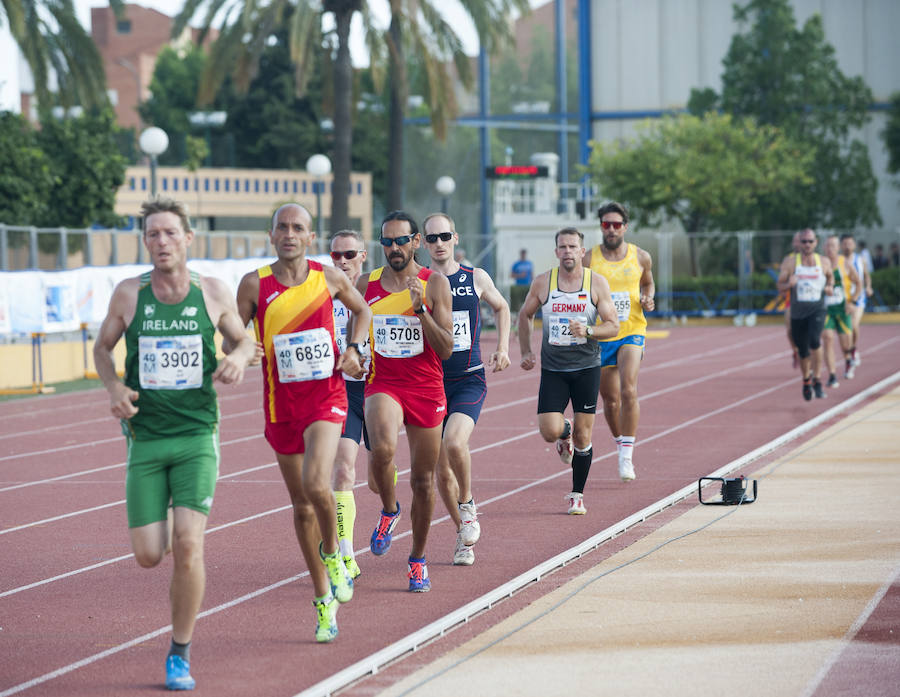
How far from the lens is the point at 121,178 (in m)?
43.6

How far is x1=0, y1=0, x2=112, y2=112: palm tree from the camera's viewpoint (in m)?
26.5

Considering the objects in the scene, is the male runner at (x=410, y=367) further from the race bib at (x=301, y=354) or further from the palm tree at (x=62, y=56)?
the palm tree at (x=62, y=56)

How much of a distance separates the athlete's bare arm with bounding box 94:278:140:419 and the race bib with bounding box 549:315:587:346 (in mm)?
4876

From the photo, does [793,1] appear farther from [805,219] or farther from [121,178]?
[121,178]

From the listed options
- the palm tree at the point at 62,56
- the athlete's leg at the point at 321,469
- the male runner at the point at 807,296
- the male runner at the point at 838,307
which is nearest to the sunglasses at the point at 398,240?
the athlete's leg at the point at 321,469

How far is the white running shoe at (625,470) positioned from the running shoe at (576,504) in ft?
5.13

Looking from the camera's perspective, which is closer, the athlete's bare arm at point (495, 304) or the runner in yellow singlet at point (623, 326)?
the athlete's bare arm at point (495, 304)

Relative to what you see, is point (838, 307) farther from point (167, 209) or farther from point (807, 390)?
point (167, 209)

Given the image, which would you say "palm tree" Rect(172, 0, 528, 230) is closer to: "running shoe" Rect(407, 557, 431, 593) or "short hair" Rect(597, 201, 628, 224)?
"short hair" Rect(597, 201, 628, 224)

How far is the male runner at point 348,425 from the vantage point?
345 inches

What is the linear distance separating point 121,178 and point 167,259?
38.0 m

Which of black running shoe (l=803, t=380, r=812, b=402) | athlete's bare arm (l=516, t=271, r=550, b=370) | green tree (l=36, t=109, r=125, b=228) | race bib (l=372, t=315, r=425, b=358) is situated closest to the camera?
race bib (l=372, t=315, r=425, b=358)

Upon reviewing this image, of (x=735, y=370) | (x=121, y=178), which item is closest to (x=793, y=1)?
(x=121, y=178)

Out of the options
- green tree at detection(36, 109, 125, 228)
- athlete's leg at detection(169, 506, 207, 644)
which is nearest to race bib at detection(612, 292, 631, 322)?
athlete's leg at detection(169, 506, 207, 644)
